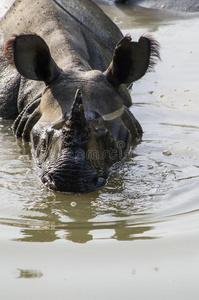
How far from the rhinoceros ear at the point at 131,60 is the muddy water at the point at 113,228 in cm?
68

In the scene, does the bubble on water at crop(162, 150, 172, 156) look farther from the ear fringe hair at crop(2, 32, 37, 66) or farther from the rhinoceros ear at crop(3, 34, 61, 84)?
the ear fringe hair at crop(2, 32, 37, 66)

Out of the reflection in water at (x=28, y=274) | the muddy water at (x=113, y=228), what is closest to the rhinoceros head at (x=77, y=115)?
the muddy water at (x=113, y=228)

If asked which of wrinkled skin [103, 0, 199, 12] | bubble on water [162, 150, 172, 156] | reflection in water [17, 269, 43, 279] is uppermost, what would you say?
reflection in water [17, 269, 43, 279]

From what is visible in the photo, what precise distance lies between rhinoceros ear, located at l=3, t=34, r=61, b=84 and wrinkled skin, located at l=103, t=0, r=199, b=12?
24.1ft

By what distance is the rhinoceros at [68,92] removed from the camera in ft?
15.7

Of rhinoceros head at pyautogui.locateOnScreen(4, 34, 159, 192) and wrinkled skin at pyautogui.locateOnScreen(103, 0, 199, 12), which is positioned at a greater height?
rhinoceros head at pyautogui.locateOnScreen(4, 34, 159, 192)

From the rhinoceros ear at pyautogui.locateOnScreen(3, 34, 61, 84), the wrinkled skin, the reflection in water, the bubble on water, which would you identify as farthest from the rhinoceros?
the wrinkled skin

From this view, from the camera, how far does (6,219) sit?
4.22m

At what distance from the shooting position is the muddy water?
11.0ft

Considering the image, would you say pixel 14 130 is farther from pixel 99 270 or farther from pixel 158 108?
pixel 99 270

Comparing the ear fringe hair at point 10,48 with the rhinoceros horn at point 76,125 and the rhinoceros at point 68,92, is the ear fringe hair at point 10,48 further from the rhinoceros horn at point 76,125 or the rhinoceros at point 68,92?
the rhinoceros horn at point 76,125

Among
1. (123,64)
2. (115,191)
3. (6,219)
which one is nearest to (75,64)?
(123,64)

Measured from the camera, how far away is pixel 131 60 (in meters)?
5.98

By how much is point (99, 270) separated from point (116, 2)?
36.1 ft
